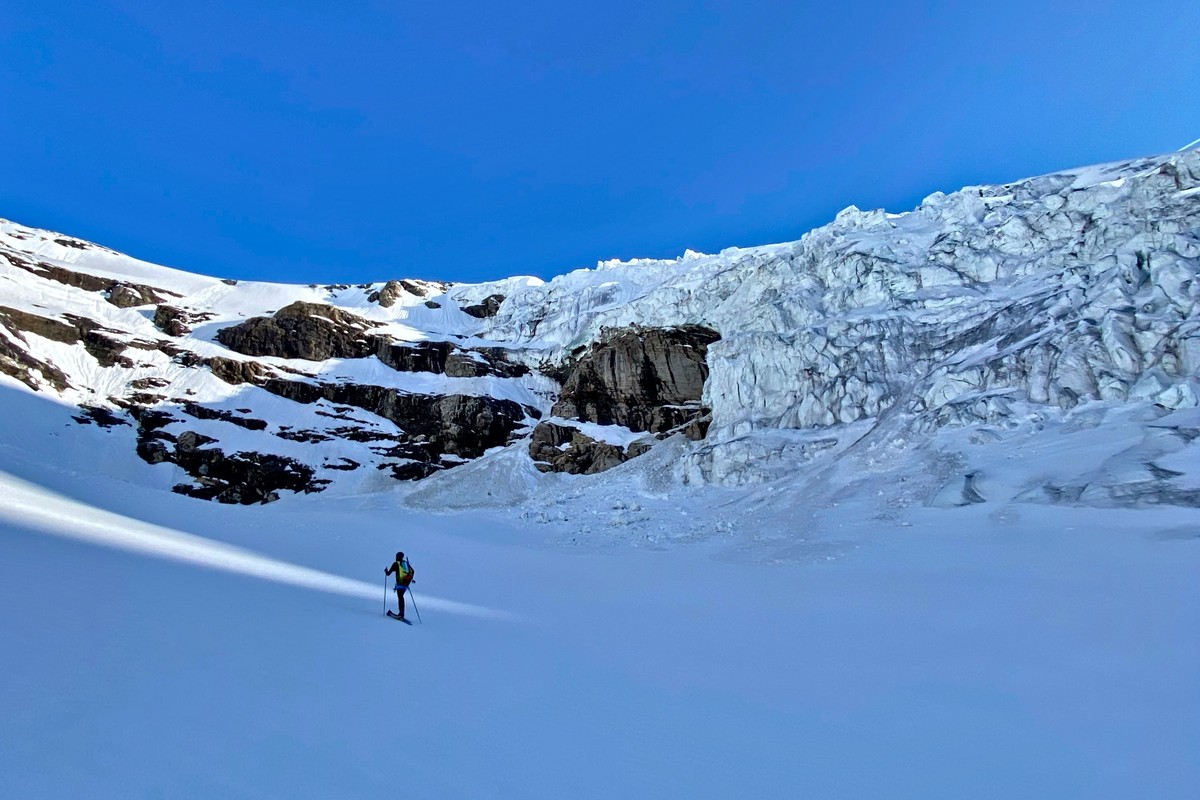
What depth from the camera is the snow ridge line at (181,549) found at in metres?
9.71

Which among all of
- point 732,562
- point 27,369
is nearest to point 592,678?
point 732,562

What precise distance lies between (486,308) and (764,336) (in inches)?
2545

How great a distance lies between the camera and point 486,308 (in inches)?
3821

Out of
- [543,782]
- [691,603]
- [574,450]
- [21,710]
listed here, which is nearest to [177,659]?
[21,710]

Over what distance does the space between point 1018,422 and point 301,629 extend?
27900 mm

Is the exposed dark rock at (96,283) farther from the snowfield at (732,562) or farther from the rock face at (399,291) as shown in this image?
the rock face at (399,291)

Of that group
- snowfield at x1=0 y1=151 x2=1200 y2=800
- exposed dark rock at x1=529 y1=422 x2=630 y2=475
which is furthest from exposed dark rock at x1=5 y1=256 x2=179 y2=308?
exposed dark rock at x1=529 y1=422 x2=630 y2=475

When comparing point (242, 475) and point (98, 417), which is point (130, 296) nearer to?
point (98, 417)

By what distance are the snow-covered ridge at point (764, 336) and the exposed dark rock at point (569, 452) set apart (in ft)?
5.80

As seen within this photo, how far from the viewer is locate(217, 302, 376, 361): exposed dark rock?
76.4 meters

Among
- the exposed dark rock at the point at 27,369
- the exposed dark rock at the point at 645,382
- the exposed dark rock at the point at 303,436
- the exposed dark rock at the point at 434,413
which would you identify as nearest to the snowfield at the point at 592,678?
the exposed dark rock at the point at 645,382

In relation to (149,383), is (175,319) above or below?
above

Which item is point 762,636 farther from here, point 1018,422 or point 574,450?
point 574,450

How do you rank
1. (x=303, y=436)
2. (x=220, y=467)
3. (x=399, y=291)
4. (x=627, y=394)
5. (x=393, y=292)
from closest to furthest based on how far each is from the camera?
(x=220, y=467) < (x=627, y=394) < (x=303, y=436) < (x=393, y=292) < (x=399, y=291)
